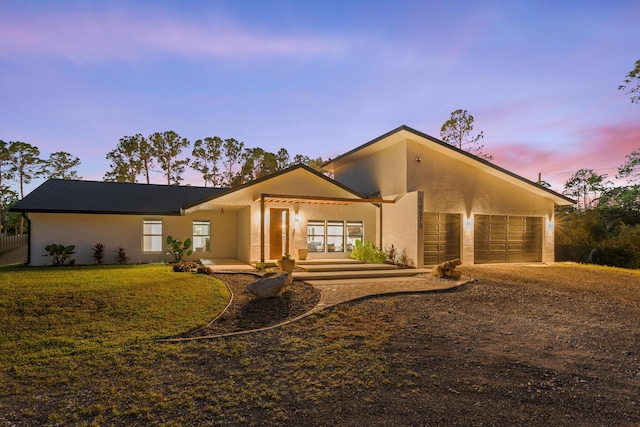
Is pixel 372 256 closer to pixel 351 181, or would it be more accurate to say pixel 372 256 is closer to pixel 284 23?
pixel 351 181

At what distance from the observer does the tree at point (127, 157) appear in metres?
33.9

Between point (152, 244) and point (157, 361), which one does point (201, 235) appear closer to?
point (152, 244)

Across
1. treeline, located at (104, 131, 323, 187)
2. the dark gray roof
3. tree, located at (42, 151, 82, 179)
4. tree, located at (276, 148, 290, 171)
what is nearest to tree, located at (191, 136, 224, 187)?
treeline, located at (104, 131, 323, 187)

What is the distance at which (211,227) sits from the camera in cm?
1814

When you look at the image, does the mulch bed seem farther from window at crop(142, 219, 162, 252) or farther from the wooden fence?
the wooden fence

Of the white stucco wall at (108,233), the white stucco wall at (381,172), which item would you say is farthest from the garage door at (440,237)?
the white stucco wall at (108,233)

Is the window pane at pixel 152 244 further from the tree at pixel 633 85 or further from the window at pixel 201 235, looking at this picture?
the tree at pixel 633 85

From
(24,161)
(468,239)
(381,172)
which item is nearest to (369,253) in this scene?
(381,172)

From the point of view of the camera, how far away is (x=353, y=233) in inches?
678

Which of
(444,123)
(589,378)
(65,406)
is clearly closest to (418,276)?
(589,378)

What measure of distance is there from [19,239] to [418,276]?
75.4 feet

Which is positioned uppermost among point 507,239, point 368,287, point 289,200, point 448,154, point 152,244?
point 448,154

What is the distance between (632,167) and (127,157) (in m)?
45.1

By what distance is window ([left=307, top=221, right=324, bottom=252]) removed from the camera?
16.3 m
